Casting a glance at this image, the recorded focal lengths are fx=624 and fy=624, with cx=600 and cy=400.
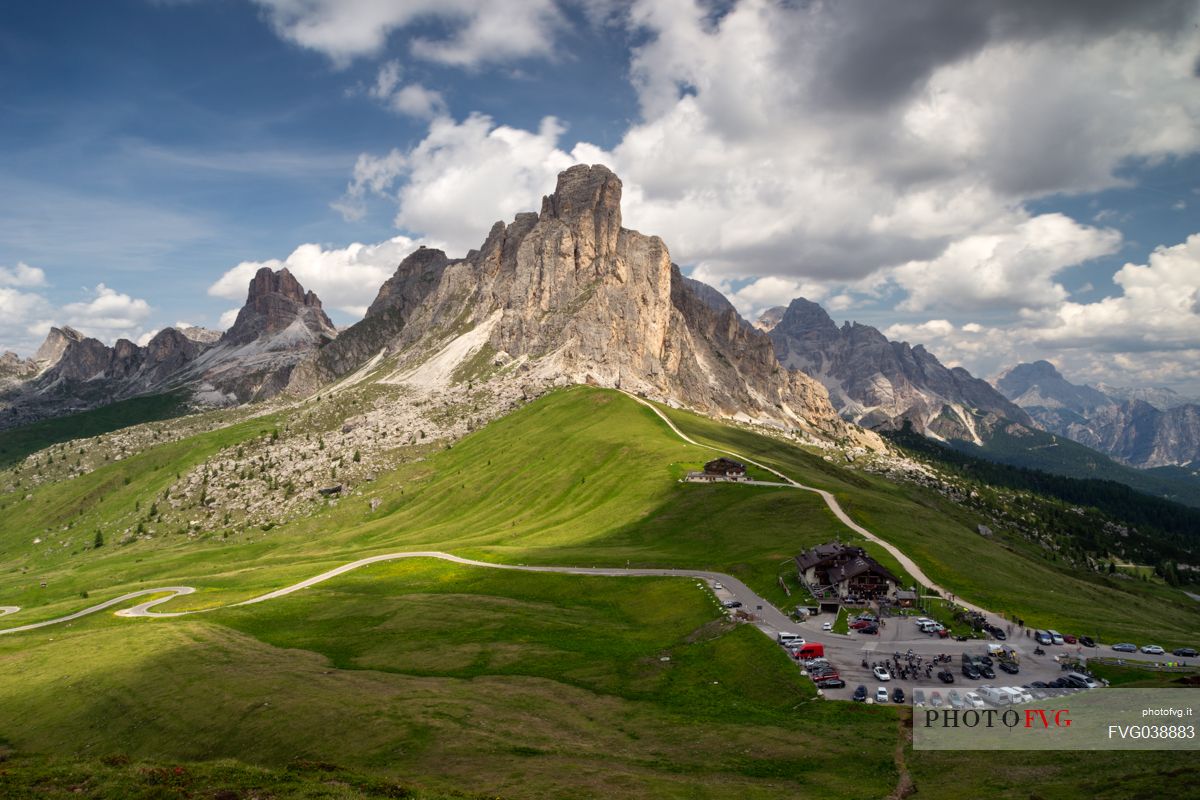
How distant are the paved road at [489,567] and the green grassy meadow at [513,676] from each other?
2.88 metres

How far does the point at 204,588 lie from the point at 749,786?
138 metres

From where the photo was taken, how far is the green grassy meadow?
41938 mm

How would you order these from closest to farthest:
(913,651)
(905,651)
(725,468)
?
(905,651)
(913,651)
(725,468)

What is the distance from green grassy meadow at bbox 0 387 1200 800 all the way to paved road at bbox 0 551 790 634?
2.88 meters

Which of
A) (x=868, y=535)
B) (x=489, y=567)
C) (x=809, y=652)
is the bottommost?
(x=489, y=567)

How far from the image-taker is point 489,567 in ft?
410

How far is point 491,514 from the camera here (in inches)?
7052

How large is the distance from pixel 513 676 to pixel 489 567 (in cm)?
5664

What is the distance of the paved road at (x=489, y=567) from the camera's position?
3312 inches

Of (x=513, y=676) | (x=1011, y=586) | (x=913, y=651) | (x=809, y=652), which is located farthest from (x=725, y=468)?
(x=513, y=676)

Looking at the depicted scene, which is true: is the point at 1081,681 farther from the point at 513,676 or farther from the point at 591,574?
the point at 591,574

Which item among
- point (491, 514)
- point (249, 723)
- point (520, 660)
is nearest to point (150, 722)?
point (249, 723)

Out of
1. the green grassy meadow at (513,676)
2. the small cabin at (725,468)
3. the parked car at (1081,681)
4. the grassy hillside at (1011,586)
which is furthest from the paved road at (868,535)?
the parked car at (1081,681)

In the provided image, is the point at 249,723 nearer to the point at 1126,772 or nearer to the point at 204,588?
the point at 1126,772
